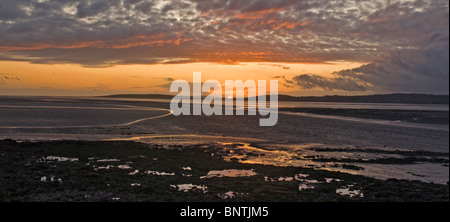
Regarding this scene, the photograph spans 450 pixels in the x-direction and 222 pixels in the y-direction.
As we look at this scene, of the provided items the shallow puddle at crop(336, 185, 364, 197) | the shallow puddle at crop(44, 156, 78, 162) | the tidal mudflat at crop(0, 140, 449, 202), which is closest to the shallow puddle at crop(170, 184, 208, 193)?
the tidal mudflat at crop(0, 140, 449, 202)

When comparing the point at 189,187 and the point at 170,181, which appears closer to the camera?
the point at 189,187

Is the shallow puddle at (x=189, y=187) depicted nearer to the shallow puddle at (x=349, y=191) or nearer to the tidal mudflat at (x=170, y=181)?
the tidal mudflat at (x=170, y=181)

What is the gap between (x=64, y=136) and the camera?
4334cm

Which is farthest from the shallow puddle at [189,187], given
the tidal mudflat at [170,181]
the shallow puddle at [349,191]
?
the shallow puddle at [349,191]

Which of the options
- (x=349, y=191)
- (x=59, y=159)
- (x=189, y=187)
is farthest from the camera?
(x=59, y=159)

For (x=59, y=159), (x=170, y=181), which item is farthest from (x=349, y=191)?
(x=59, y=159)

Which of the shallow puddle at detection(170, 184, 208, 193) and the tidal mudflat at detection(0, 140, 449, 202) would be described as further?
the shallow puddle at detection(170, 184, 208, 193)

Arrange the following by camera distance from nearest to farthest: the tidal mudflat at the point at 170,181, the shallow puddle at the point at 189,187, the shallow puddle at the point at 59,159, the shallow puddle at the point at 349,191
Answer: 1. the tidal mudflat at the point at 170,181
2. the shallow puddle at the point at 189,187
3. the shallow puddle at the point at 349,191
4. the shallow puddle at the point at 59,159

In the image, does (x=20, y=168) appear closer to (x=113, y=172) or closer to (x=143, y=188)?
(x=113, y=172)

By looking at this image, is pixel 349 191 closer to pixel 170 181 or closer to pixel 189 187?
pixel 189 187

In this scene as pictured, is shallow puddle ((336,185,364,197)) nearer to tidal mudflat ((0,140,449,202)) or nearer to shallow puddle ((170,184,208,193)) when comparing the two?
tidal mudflat ((0,140,449,202))
